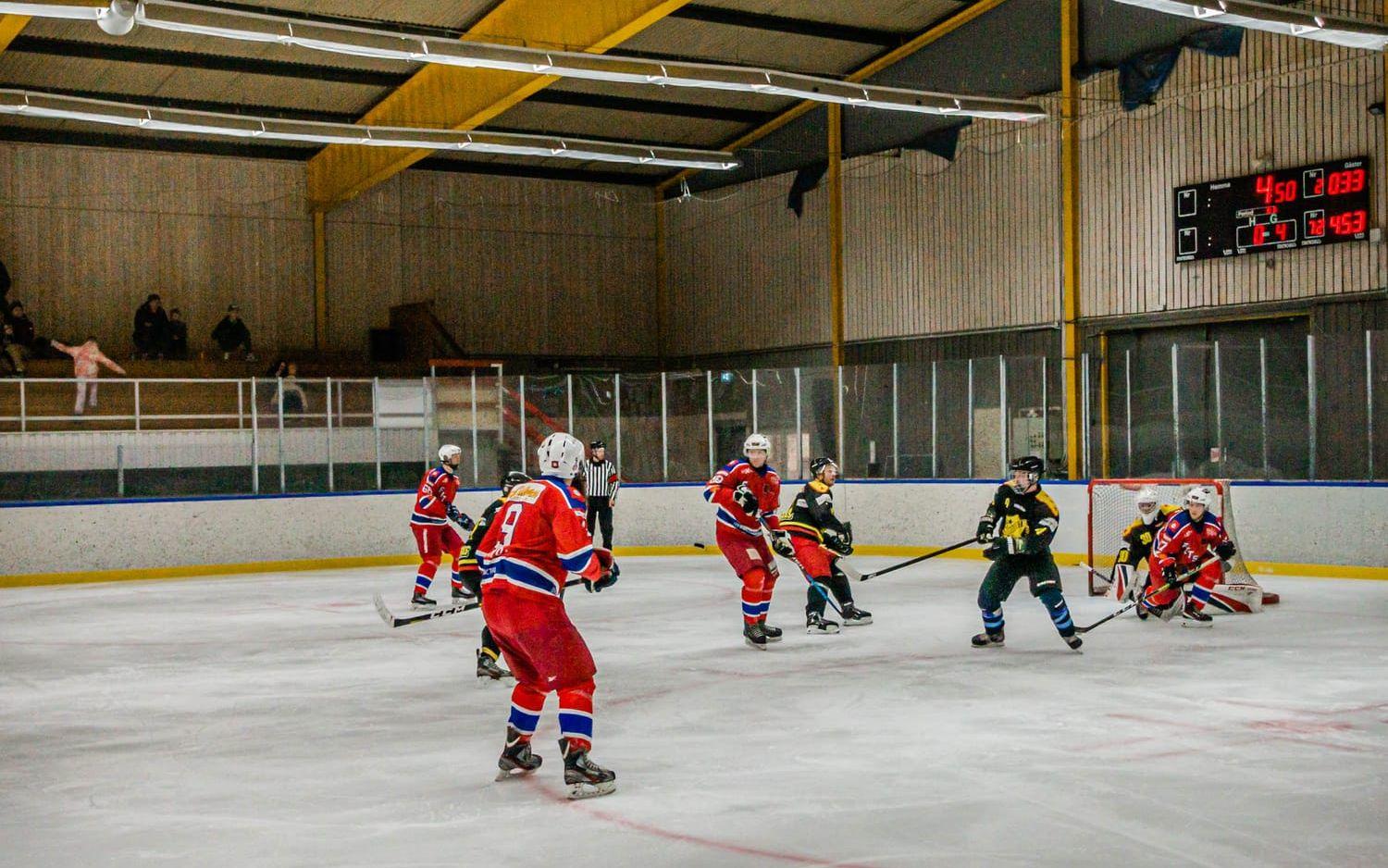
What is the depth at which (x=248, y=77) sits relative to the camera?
19.1m

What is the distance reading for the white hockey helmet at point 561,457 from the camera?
524 centimetres

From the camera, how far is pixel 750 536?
30.0 feet

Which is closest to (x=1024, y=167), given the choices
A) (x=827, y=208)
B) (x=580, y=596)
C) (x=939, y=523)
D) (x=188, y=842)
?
(x=827, y=208)

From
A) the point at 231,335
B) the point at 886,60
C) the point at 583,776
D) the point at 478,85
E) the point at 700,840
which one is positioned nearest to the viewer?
the point at 700,840

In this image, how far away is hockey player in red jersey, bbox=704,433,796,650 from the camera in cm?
904

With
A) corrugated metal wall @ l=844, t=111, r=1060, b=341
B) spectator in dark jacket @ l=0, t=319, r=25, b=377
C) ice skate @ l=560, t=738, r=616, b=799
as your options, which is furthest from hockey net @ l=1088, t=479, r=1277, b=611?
spectator in dark jacket @ l=0, t=319, r=25, b=377

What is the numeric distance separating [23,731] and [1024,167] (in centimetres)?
1506

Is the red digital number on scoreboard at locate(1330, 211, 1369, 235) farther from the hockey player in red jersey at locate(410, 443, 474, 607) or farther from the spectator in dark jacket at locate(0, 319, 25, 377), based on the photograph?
the spectator in dark jacket at locate(0, 319, 25, 377)

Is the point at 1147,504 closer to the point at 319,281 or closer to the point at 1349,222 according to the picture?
the point at 1349,222

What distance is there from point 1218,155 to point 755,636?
33.3 feet

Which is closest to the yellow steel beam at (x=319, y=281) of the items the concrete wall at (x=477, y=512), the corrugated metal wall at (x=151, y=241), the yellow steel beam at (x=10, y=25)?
the corrugated metal wall at (x=151, y=241)

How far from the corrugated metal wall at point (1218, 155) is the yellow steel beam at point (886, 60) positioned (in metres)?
2.40

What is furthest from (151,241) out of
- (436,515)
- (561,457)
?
(561,457)

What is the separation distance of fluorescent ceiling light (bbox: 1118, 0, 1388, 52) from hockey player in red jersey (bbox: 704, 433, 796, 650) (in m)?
6.10
